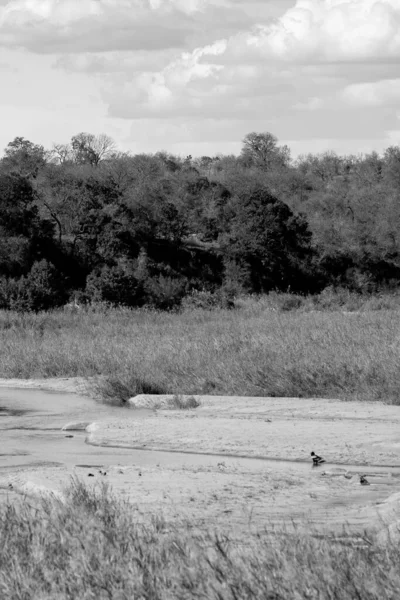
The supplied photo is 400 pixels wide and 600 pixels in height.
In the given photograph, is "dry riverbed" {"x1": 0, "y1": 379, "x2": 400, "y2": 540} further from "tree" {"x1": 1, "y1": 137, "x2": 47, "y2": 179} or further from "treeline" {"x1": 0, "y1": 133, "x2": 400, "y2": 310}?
"tree" {"x1": 1, "y1": 137, "x2": 47, "y2": 179}

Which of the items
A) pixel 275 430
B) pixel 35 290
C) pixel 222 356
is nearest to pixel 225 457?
pixel 275 430

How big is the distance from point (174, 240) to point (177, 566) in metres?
48.1

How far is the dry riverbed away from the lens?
8805mm

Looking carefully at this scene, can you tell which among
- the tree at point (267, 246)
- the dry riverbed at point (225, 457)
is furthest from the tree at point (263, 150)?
the dry riverbed at point (225, 457)

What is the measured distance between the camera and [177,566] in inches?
235

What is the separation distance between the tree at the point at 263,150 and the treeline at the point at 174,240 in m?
29.2

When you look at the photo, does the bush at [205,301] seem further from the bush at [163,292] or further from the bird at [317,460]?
the bird at [317,460]

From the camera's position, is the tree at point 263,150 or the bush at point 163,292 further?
the tree at point 263,150

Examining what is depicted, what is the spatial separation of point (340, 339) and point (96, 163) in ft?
202

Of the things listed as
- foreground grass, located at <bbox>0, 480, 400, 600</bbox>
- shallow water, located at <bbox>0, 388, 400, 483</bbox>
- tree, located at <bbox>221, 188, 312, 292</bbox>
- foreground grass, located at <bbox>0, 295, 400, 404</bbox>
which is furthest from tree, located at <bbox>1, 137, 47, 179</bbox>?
foreground grass, located at <bbox>0, 480, 400, 600</bbox>

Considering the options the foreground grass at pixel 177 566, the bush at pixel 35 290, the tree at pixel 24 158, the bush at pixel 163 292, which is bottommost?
the bush at pixel 163 292

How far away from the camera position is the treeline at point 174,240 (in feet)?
145

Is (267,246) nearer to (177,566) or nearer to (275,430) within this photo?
(275,430)

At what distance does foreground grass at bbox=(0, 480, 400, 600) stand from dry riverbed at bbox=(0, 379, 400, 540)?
33.4 inches
